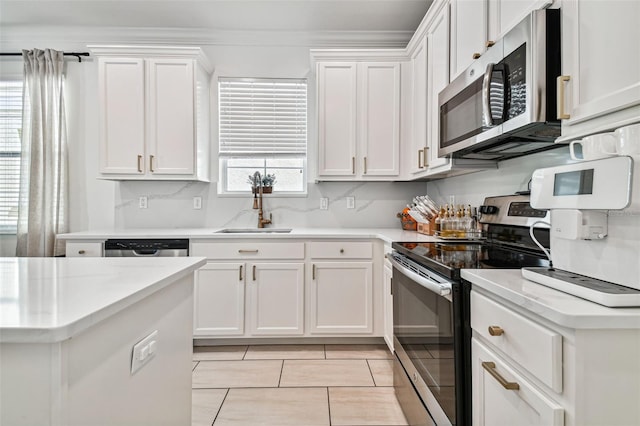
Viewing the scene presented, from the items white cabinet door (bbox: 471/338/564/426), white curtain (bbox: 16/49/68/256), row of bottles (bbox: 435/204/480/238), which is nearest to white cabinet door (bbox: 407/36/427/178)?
row of bottles (bbox: 435/204/480/238)

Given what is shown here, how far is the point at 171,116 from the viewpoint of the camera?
3.02 metres

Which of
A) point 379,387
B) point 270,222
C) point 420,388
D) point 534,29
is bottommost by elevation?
point 379,387

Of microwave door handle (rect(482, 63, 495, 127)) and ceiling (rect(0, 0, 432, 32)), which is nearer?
microwave door handle (rect(482, 63, 495, 127))

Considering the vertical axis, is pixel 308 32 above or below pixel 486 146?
above

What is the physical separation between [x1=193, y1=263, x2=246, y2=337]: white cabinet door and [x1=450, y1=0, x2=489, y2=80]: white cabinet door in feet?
6.84

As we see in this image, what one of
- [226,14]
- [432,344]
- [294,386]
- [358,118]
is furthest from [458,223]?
[226,14]

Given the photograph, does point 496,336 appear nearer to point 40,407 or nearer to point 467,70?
point 40,407

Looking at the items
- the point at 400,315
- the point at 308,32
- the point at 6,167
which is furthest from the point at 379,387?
the point at 6,167

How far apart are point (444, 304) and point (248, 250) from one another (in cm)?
177

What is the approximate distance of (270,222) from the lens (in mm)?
3371

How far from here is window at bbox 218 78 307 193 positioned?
11.3 ft

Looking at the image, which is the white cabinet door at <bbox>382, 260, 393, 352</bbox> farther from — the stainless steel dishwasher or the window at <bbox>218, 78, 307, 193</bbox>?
the stainless steel dishwasher

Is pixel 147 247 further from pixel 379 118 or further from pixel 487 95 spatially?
pixel 487 95

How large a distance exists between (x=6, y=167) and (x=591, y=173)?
14.9 feet
